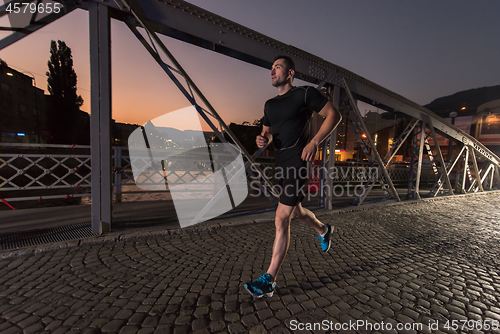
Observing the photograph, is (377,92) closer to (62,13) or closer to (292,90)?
(292,90)

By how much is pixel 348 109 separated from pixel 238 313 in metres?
6.03

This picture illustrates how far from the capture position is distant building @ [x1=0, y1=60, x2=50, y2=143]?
32938mm

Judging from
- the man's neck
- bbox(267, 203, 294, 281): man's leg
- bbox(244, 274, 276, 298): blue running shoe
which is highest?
the man's neck

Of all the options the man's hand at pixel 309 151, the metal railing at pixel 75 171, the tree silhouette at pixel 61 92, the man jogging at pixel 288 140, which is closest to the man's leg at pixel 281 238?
the man jogging at pixel 288 140

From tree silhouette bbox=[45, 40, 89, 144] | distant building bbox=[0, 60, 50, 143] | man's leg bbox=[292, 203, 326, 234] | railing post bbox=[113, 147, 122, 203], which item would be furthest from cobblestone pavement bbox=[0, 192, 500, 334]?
distant building bbox=[0, 60, 50, 143]

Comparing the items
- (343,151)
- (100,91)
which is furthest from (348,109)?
(343,151)

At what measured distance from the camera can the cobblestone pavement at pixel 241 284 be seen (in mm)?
1759

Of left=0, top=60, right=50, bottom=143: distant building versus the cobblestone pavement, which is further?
left=0, top=60, right=50, bottom=143: distant building

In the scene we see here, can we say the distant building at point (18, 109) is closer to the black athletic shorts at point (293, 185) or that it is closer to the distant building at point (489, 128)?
Answer: the black athletic shorts at point (293, 185)

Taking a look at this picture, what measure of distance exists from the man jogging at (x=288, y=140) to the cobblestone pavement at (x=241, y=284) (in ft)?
1.16

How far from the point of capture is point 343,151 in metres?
54.1

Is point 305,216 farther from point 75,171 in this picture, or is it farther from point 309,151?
point 75,171

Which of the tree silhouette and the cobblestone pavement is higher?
the tree silhouette

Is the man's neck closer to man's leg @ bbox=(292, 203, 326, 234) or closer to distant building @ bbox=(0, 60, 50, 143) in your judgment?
man's leg @ bbox=(292, 203, 326, 234)
